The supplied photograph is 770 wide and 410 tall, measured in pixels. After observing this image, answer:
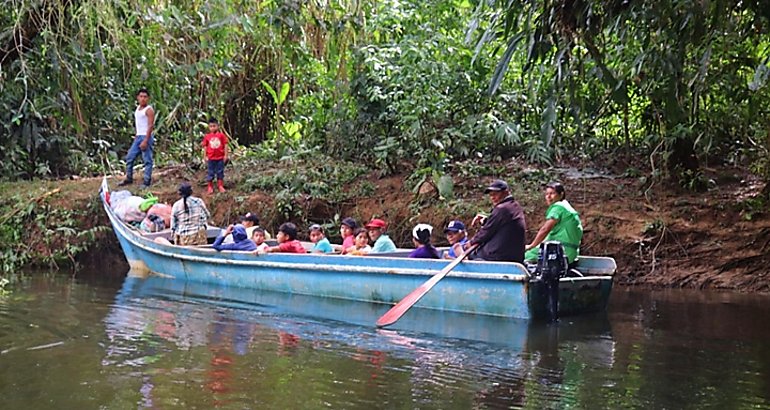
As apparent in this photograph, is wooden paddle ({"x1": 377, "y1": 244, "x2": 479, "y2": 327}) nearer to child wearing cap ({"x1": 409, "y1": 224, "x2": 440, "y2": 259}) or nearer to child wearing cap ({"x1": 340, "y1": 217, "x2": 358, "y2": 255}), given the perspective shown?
child wearing cap ({"x1": 409, "y1": 224, "x2": 440, "y2": 259})

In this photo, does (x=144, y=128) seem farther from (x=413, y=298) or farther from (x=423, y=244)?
(x=413, y=298)

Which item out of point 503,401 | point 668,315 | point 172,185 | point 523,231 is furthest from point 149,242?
point 503,401

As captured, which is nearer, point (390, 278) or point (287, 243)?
point (390, 278)

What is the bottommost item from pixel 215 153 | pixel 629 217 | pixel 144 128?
pixel 629 217

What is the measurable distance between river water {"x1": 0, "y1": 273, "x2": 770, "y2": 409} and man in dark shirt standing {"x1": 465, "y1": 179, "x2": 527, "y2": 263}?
739 millimetres

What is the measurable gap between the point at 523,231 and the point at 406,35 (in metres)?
5.14

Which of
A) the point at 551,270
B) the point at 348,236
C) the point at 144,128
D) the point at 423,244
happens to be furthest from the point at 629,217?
the point at 144,128

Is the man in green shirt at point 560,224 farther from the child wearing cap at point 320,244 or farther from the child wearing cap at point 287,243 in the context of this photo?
the child wearing cap at point 287,243

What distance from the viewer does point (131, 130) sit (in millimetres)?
17859

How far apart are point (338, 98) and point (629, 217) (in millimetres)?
5262

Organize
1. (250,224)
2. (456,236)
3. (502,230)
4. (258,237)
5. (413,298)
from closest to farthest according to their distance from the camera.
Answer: (413,298), (502,230), (456,236), (258,237), (250,224)

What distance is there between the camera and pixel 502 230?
9.26 metres

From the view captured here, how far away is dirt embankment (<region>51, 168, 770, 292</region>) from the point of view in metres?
11.9

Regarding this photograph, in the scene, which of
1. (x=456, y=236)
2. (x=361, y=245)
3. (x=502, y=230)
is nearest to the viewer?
(x=502, y=230)
